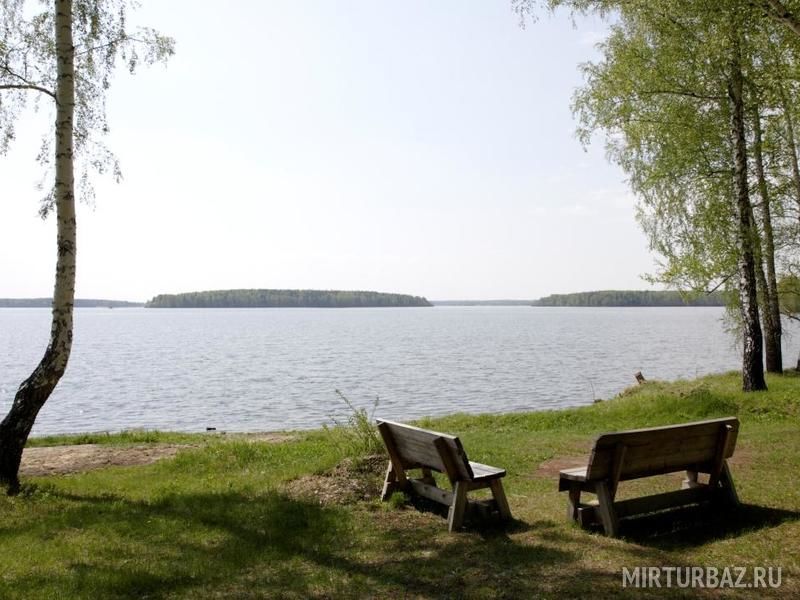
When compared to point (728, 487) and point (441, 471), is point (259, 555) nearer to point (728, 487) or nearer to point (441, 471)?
point (441, 471)

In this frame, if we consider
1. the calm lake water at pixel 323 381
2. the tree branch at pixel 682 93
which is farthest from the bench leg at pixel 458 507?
the calm lake water at pixel 323 381

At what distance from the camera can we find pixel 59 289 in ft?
32.3

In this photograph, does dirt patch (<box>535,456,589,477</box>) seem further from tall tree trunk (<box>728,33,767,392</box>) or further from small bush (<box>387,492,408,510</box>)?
tall tree trunk (<box>728,33,767,392</box>)

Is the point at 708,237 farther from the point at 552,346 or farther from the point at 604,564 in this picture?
the point at 552,346

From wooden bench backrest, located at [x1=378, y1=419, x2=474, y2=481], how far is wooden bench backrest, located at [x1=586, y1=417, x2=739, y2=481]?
51.7 inches

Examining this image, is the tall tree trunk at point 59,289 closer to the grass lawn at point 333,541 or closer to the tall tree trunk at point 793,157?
the grass lawn at point 333,541

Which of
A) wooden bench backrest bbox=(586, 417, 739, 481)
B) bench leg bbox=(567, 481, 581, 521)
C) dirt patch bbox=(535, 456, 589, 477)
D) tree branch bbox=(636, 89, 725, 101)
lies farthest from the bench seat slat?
tree branch bbox=(636, 89, 725, 101)

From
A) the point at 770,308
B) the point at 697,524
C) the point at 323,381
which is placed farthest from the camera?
the point at 323,381

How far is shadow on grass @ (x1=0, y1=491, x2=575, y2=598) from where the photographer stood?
18.7 feet

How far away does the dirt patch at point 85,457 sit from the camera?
12.5 meters

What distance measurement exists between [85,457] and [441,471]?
9.10m

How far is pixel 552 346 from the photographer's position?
6500 centimetres

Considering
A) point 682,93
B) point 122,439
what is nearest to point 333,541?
point 122,439

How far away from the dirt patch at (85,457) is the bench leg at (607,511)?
9.41 meters
